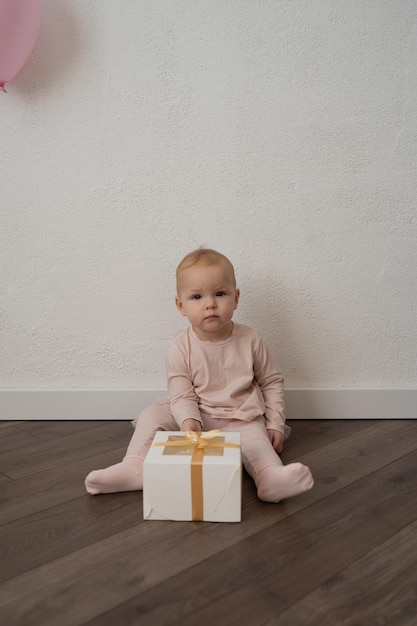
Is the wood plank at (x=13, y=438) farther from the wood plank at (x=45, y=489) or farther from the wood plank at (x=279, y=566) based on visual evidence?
the wood plank at (x=279, y=566)

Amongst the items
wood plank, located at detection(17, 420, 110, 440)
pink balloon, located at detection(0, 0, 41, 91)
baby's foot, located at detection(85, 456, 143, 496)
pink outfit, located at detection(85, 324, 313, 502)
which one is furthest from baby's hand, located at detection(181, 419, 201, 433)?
pink balloon, located at detection(0, 0, 41, 91)

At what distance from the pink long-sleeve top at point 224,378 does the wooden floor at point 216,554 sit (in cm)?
17

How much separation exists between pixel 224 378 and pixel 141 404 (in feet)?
1.04

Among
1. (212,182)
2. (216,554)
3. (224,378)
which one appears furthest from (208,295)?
(216,554)

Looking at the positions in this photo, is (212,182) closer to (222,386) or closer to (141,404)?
(222,386)

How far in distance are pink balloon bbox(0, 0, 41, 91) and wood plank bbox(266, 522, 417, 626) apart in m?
1.32

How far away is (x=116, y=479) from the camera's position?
1025 mm

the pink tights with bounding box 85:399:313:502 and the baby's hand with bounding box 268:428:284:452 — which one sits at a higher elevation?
the pink tights with bounding box 85:399:313:502

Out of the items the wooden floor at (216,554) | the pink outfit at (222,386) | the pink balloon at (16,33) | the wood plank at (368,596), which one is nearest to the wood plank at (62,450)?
the wooden floor at (216,554)

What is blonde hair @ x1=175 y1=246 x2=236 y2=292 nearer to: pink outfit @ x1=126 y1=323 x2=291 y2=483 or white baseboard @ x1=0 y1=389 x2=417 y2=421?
pink outfit @ x1=126 y1=323 x2=291 y2=483

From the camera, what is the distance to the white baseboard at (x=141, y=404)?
4.78 ft

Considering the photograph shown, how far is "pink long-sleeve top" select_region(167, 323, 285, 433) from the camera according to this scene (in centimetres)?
126

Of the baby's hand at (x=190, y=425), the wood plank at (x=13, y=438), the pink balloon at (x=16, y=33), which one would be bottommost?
the wood plank at (x=13, y=438)

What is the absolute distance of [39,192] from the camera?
1397 millimetres
